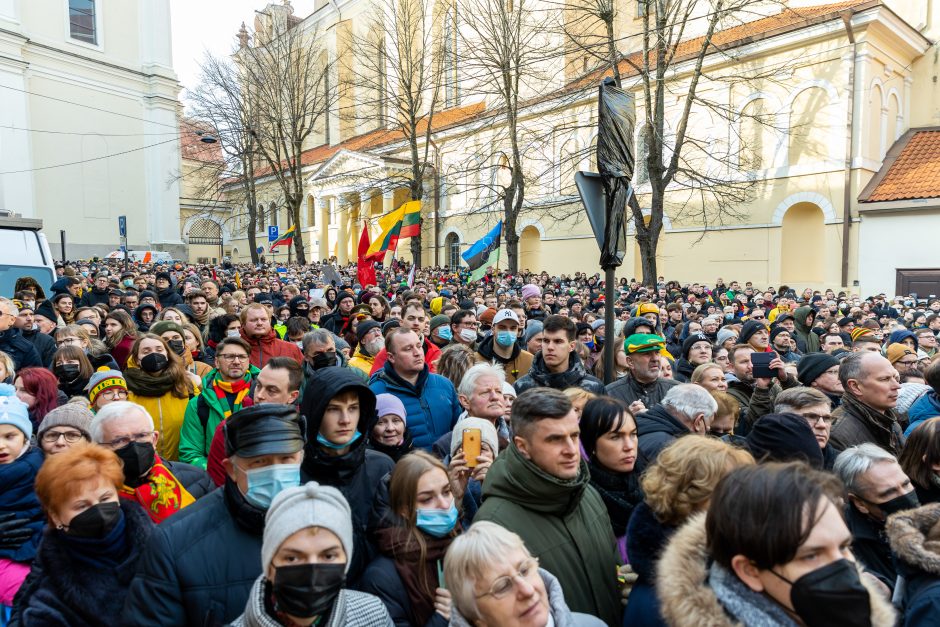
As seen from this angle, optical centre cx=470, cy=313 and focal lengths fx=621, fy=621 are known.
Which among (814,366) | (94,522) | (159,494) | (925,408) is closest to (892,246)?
(814,366)

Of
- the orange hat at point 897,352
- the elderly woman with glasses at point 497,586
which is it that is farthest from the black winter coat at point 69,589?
the orange hat at point 897,352

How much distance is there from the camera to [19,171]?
1217 inches

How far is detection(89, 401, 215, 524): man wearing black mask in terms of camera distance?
293cm

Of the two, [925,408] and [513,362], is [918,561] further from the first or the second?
[513,362]

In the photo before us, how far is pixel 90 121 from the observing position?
3431 cm

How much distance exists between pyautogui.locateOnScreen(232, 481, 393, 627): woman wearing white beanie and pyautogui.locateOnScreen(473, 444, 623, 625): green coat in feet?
2.47

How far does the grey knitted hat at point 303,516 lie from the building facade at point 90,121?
1401 inches

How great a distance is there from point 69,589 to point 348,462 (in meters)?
1.15

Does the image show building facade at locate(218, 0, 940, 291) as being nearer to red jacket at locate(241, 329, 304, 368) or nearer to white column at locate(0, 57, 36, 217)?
red jacket at locate(241, 329, 304, 368)

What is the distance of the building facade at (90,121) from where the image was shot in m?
30.7

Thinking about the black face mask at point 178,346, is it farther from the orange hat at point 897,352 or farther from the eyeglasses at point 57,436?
the orange hat at point 897,352

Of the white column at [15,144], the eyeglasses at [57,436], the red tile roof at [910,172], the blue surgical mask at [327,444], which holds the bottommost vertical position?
Result: the eyeglasses at [57,436]

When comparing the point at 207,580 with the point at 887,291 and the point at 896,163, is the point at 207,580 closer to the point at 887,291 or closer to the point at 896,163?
the point at 887,291

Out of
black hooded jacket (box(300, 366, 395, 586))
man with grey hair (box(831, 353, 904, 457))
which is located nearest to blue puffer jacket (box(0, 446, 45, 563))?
black hooded jacket (box(300, 366, 395, 586))
